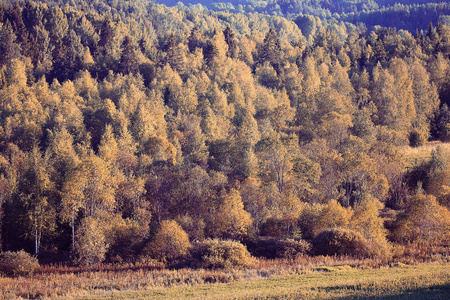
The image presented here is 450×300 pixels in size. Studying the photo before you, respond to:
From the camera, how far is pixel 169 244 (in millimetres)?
32906

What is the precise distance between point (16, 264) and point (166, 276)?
47.3 ft

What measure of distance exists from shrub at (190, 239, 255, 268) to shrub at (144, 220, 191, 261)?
13.7 feet

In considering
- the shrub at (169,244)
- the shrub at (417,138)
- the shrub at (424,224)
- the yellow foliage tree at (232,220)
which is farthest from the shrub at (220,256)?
the shrub at (417,138)

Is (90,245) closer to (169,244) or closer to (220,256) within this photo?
(169,244)

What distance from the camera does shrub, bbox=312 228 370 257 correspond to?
92.9 ft

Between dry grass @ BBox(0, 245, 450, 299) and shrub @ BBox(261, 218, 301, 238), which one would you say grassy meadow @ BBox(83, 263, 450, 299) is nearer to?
dry grass @ BBox(0, 245, 450, 299)

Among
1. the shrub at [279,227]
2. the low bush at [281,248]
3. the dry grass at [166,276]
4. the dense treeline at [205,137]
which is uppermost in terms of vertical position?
the dense treeline at [205,137]

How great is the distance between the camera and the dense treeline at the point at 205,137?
37.8 m

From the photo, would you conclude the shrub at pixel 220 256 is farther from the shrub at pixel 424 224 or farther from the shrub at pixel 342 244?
the shrub at pixel 424 224

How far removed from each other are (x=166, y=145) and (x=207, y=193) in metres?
17.9

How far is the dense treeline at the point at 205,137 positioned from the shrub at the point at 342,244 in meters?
0.57

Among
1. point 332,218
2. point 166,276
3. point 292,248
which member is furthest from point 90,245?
point 332,218

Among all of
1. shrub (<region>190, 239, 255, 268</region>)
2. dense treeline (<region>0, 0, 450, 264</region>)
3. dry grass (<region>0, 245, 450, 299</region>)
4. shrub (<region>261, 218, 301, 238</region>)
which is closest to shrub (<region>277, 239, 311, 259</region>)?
dry grass (<region>0, 245, 450, 299</region>)

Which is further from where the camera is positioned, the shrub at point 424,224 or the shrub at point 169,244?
the shrub at point 424,224
